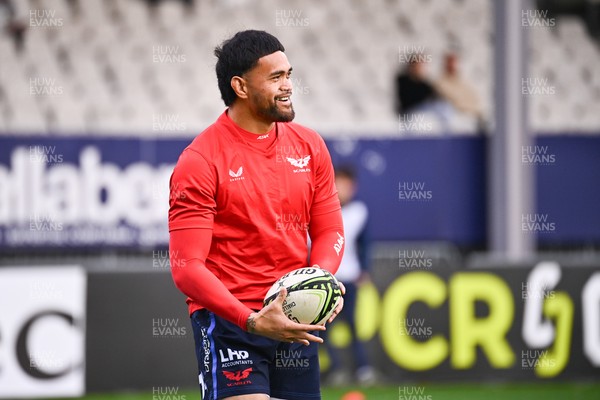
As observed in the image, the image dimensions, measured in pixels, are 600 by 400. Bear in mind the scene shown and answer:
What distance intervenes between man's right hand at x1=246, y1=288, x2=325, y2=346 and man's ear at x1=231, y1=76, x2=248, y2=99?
35.5 inches

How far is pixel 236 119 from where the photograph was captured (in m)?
4.87

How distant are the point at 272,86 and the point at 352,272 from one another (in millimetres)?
5879

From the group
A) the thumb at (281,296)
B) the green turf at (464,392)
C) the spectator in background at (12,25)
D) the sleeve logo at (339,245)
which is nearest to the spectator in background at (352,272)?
the green turf at (464,392)

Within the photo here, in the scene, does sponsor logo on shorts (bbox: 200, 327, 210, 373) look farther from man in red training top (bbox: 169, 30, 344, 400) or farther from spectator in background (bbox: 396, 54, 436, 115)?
spectator in background (bbox: 396, 54, 436, 115)

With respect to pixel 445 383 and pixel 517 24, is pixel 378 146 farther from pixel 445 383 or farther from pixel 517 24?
pixel 445 383

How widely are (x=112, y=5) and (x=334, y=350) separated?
751 cm

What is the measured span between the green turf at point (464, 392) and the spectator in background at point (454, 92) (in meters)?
5.03

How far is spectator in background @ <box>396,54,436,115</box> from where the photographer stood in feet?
47.0

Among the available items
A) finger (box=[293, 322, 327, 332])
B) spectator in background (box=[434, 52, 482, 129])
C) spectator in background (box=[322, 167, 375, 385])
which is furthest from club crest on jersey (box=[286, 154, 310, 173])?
spectator in background (box=[434, 52, 482, 129])

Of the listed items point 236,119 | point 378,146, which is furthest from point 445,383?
point 236,119

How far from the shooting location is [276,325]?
441cm

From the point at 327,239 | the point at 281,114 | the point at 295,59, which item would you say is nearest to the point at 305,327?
the point at 327,239

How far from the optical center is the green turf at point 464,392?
381 inches

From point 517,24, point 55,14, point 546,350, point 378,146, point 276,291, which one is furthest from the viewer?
point 55,14
